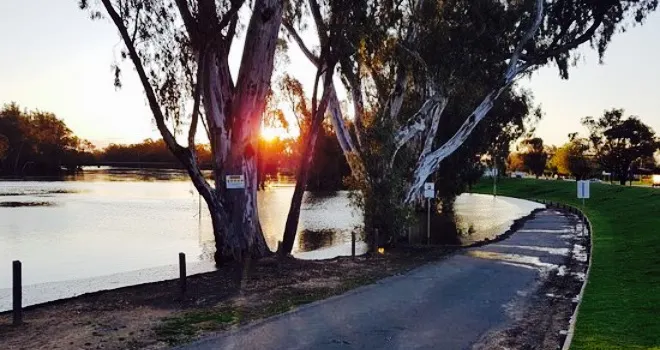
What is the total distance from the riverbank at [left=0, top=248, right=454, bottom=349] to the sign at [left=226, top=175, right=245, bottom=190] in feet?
6.88

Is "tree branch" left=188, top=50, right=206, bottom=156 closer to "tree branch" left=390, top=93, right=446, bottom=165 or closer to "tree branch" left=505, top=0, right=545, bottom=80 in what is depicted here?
"tree branch" left=390, top=93, right=446, bottom=165

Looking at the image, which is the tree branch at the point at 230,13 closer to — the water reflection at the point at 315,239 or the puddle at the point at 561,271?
the puddle at the point at 561,271

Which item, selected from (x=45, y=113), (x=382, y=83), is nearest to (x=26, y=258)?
(x=382, y=83)

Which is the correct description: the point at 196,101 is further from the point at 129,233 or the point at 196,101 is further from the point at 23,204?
the point at 23,204

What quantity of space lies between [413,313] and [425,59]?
13.7m

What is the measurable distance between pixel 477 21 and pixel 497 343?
51.4 feet

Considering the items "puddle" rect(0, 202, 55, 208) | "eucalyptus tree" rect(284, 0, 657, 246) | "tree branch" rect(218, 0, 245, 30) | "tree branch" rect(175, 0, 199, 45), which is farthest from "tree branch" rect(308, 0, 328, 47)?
"puddle" rect(0, 202, 55, 208)

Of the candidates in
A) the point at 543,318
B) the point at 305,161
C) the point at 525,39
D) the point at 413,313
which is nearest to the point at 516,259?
the point at 305,161

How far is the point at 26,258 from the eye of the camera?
21.2 metres

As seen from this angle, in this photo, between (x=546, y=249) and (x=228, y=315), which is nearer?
(x=228, y=315)

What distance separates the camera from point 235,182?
16.8 meters

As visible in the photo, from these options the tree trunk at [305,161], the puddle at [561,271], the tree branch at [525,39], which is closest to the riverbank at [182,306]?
the tree trunk at [305,161]

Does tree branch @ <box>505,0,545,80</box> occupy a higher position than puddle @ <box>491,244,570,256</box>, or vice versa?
tree branch @ <box>505,0,545,80</box>

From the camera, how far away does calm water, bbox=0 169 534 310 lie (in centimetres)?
1812
